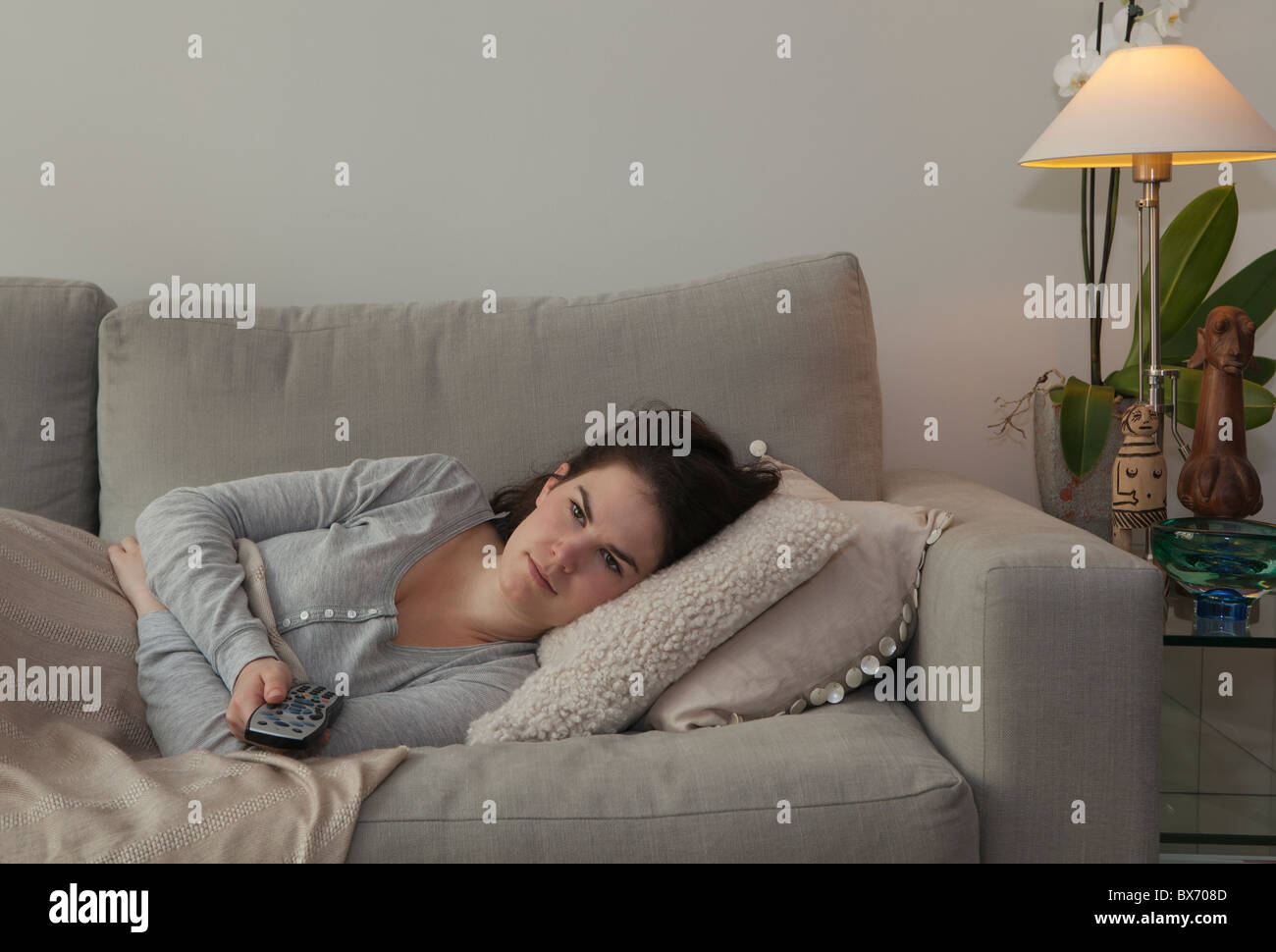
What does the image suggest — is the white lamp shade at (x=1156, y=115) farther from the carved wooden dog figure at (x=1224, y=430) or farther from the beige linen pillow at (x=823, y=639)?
the beige linen pillow at (x=823, y=639)

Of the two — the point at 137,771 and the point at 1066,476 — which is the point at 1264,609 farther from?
the point at 137,771

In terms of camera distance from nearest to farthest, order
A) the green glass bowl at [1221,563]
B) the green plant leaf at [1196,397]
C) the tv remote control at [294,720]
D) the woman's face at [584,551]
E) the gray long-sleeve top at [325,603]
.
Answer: the tv remote control at [294,720]
the gray long-sleeve top at [325,603]
the woman's face at [584,551]
the green glass bowl at [1221,563]
the green plant leaf at [1196,397]

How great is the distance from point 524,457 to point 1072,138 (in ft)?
Answer: 2.91

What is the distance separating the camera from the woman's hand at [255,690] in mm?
1068

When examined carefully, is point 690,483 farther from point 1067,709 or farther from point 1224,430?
point 1224,430

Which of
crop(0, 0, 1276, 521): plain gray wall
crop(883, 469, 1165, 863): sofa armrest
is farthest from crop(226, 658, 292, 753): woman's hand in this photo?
crop(0, 0, 1276, 521): plain gray wall

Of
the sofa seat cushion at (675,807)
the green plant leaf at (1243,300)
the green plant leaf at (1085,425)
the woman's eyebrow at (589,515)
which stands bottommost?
the sofa seat cushion at (675,807)

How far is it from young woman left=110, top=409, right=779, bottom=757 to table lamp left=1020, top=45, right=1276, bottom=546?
0.67 meters

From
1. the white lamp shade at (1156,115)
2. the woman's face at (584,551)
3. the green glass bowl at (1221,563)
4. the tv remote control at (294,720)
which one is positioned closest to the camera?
the tv remote control at (294,720)

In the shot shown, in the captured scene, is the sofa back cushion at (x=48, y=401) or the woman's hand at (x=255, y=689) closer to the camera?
the woman's hand at (x=255, y=689)

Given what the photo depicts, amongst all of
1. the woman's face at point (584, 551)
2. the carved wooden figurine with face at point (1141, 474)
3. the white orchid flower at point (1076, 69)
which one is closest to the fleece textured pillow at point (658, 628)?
the woman's face at point (584, 551)

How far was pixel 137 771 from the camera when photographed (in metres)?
0.98

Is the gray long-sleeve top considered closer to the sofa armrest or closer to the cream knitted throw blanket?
the cream knitted throw blanket

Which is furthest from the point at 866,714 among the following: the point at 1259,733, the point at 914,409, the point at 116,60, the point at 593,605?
the point at 116,60
